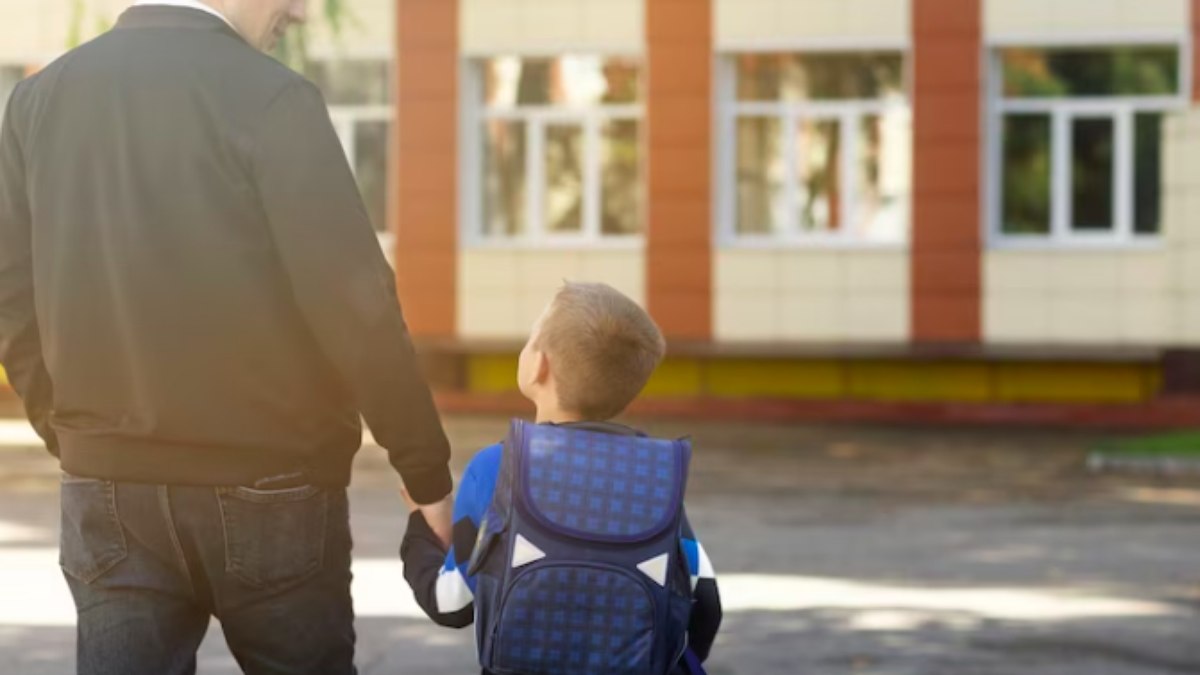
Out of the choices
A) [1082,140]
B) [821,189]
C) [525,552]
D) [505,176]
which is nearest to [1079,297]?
[1082,140]

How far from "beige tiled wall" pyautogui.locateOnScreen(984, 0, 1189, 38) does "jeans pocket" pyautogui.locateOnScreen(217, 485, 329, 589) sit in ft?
72.3

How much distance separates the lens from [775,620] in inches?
391

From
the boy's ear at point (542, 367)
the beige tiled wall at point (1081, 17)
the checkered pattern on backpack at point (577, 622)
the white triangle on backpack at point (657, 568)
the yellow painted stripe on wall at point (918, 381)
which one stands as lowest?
the yellow painted stripe on wall at point (918, 381)

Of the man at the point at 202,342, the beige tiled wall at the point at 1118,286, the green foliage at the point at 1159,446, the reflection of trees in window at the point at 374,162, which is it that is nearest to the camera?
the man at the point at 202,342

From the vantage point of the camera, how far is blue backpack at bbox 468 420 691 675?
4.15 meters

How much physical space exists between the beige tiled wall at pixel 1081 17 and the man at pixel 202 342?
22.0 meters

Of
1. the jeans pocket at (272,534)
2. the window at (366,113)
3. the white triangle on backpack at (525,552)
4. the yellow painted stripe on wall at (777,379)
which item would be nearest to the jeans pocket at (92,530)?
the jeans pocket at (272,534)

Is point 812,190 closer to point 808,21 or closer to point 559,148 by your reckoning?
point 808,21

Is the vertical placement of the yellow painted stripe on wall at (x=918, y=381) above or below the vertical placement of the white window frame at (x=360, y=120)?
below

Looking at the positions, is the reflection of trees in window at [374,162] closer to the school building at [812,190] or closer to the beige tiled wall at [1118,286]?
the school building at [812,190]

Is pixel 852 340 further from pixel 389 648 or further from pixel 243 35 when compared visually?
pixel 243 35

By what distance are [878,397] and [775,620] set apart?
1640 cm

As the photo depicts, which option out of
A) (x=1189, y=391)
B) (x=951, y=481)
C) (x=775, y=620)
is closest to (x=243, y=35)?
(x=775, y=620)

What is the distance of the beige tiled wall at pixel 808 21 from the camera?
25.8 meters
